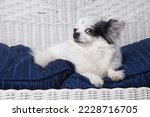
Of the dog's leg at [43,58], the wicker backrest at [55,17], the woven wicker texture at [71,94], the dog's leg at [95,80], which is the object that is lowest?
the woven wicker texture at [71,94]

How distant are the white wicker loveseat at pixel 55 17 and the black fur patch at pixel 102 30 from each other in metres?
0.54

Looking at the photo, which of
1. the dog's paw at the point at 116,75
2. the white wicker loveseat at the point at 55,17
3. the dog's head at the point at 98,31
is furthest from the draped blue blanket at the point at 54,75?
the white wicker loveseat at the point at 55,17

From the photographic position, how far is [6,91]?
4.39 feet

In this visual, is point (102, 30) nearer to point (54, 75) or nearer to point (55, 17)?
point (54, 75)

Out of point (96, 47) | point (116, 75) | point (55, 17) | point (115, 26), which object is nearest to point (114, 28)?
point (115, 26)

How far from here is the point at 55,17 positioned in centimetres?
223

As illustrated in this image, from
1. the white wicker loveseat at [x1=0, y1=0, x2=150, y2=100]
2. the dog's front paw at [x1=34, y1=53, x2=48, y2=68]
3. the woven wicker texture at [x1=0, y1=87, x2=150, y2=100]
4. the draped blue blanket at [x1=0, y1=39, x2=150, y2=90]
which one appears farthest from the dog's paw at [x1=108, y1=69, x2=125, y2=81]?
the white wicker loveseat at [x1=0, y1=0, x2=150, y2=100]

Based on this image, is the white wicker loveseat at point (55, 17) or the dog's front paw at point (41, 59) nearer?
the dog's front paw at point (41, 59)

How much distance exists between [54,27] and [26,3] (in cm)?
24

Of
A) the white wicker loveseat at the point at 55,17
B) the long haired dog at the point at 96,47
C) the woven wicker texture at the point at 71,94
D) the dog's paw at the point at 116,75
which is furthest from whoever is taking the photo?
the white wicker loveseat at the point at 55,17

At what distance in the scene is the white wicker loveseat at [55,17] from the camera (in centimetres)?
222

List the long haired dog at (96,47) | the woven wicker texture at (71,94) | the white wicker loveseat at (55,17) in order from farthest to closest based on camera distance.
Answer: the white wicker loveseat at (55,17), the long haired dog at (96,47), the woven wicker texture at (71,94)

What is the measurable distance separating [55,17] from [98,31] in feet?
2.01

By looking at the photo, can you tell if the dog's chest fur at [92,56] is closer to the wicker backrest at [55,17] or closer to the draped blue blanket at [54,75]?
the draped blue blanket at [54,75]
